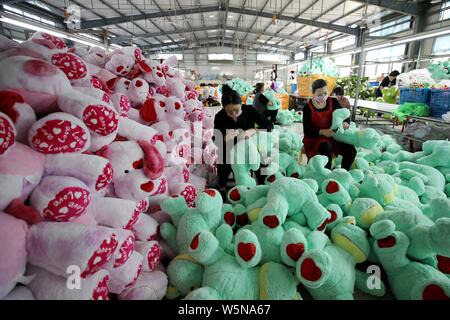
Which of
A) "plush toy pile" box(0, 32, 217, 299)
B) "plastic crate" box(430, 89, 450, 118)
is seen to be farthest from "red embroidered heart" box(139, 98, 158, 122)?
"plastic crate" box(430, 89, 450, 118)

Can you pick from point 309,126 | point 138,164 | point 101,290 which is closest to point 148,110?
point 138,164

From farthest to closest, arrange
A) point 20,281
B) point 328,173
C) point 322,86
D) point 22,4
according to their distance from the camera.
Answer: point 22,4
point 322,86
point 328,173
point 20,281

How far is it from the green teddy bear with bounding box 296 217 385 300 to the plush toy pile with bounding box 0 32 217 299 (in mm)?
563

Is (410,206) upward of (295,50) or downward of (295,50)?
downward

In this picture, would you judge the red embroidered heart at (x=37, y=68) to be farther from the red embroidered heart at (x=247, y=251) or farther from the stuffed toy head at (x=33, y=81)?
the red embroidered heart at (x=247, y=251)

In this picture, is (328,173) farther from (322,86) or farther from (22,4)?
(22,4)

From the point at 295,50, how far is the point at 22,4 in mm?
15603

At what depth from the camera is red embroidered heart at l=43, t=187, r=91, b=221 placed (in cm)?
76

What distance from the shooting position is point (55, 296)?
74 cm

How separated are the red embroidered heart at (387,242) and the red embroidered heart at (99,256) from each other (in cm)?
104

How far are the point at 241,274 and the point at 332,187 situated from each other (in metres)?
0.70

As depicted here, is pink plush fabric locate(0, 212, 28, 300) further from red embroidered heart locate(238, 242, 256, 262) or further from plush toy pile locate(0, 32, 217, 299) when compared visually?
red embroidered heart locate(238, 242, 256, 262)

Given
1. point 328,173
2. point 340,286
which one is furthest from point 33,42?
point 328,173

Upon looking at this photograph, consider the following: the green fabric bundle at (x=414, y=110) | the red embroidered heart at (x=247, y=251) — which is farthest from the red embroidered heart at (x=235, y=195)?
the green fabric bundle at (x=414, y=110)
